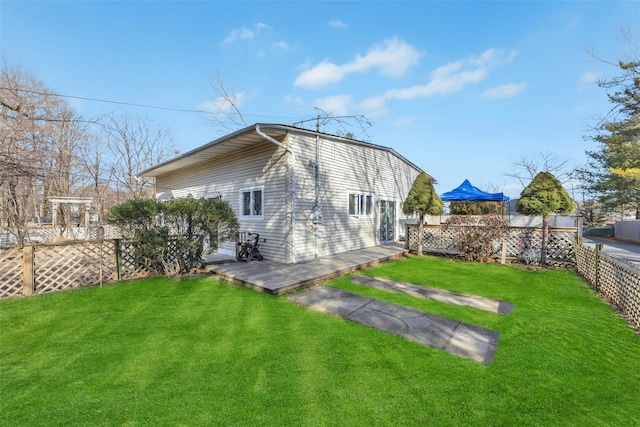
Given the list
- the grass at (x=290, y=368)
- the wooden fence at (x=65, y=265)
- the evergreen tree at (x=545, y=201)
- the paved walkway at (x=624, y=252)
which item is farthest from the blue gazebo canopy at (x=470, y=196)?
the wooden fence at (x=65, y=265)

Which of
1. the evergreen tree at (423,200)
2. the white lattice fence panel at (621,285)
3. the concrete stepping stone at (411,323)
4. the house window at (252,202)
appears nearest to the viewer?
the concrete stepping stone at (411,323)

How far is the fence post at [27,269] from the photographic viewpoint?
16.6 feet

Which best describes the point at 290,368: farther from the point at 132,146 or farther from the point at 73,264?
the point at 132,146

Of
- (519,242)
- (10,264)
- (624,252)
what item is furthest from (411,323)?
(624,252)

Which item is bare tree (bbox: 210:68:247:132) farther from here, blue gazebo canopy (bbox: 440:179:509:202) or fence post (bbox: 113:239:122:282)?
blue gazebo canopy (bbox: 440:179:509:202)

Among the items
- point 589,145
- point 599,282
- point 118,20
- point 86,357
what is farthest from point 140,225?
point 589,145

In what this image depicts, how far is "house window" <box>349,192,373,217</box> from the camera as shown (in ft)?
31.9

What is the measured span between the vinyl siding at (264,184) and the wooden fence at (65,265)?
3078 millimetres

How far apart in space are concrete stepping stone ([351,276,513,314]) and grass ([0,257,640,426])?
266 millimetres

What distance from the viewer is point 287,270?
6.66m

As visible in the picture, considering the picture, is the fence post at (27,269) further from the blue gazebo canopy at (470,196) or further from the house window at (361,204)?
the blue gazebo canopy at (470,196)

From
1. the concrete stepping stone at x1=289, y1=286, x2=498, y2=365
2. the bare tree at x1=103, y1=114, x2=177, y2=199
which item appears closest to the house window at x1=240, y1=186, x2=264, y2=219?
the concrete stepping stone at x1=289, y1=286, x2=498, y2=365

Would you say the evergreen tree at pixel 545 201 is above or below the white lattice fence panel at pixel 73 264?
above

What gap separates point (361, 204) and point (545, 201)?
5298 mm
